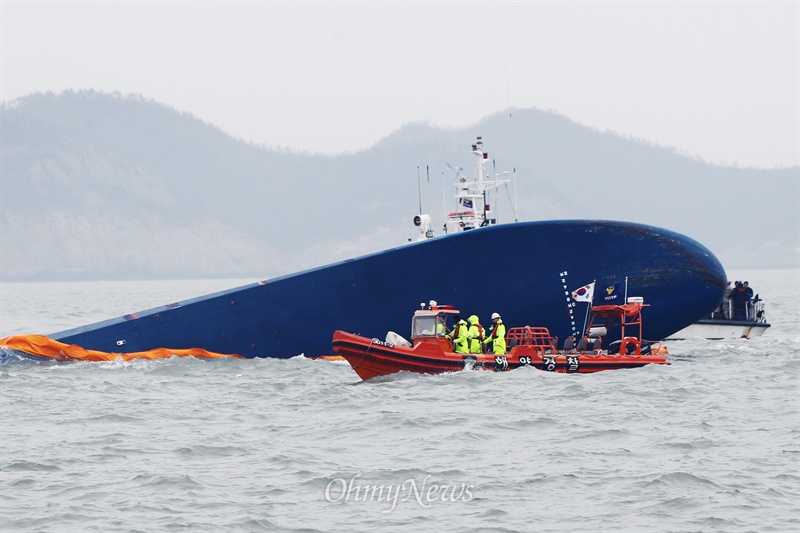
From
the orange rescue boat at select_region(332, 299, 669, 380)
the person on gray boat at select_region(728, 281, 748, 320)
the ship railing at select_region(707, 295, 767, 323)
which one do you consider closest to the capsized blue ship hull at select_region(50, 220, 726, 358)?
the orange rescue boat at select_region(332, 299, 669, 380)

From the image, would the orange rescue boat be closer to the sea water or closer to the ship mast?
the sea water

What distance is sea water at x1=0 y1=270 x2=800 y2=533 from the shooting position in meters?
14.2

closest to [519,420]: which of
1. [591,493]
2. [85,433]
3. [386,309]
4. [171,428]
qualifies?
[591,493]

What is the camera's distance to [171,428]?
1959 cm

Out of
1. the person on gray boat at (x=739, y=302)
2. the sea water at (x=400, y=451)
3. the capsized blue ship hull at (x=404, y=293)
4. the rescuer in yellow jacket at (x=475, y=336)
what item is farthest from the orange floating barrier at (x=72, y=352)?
the person on gray boat at (x=739, y=302)

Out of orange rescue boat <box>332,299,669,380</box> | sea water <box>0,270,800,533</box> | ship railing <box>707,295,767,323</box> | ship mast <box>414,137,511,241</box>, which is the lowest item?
sea water <box>0,270,800,533</box>

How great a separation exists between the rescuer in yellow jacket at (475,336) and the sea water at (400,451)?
104 cm

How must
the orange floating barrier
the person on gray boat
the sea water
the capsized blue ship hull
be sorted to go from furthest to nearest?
the person on gray boat, the orange floating barrier, the capsized blue ship hull, the sea water

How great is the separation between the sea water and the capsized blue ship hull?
2.03 metres

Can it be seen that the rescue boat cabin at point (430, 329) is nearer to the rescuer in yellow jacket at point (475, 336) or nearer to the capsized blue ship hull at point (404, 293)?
→ the rescuer in yellow jacket at point (475, 336)

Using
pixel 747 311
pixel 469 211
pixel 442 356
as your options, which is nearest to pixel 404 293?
pixel 469 211

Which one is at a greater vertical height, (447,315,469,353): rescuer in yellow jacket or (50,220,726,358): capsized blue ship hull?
(50,220,726,358): capsized blue ship hull

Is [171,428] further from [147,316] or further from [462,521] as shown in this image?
[147,316]

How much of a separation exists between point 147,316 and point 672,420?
45.6ft
